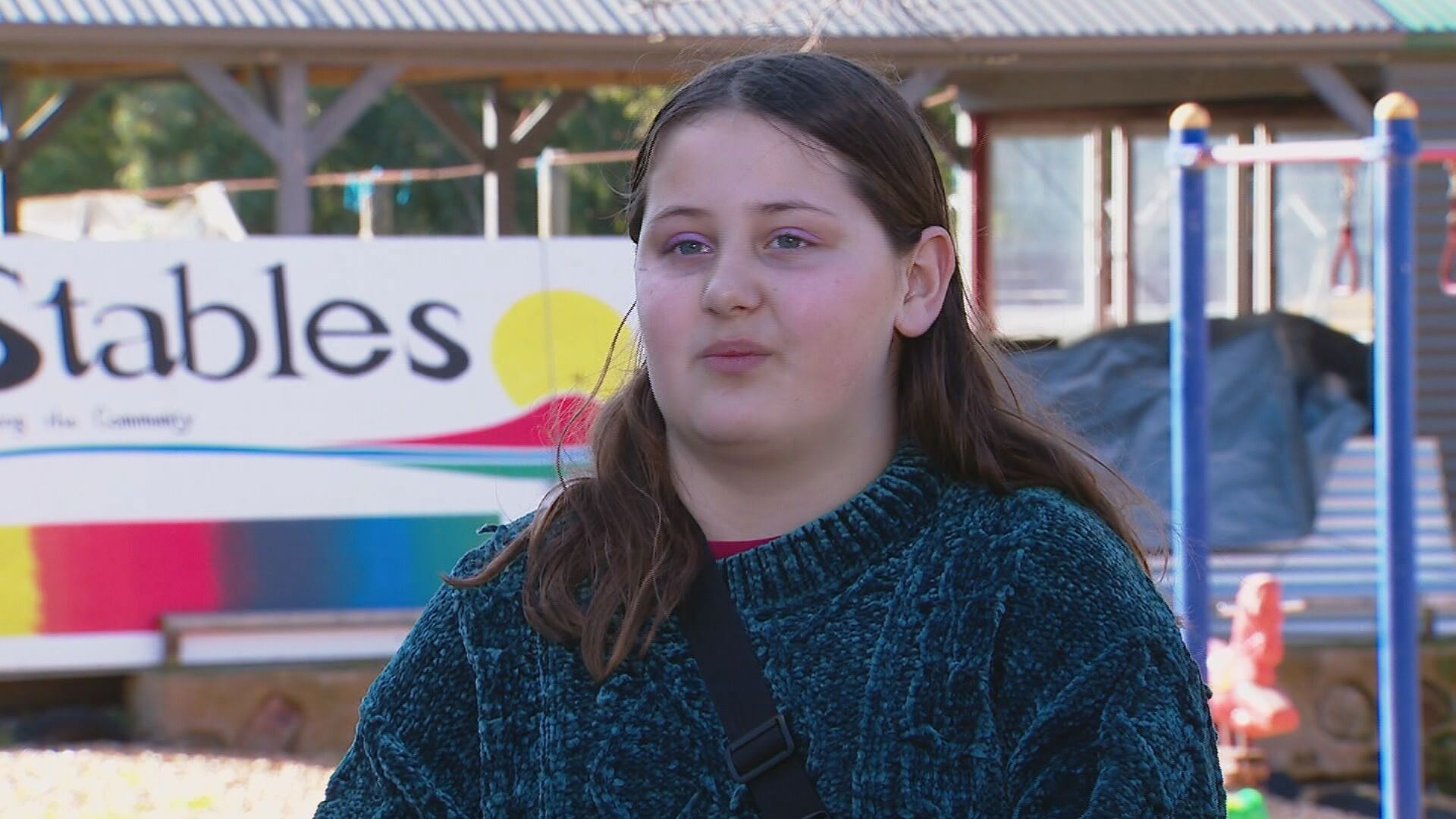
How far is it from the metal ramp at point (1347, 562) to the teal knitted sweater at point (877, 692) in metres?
6.51

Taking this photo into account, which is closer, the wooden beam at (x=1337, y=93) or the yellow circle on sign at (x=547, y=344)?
the yellow circle on sign at (x=547, y=344)

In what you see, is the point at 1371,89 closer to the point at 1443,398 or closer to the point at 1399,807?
the point at 1443,398

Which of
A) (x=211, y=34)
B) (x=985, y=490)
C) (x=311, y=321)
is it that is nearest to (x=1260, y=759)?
(x=311, y=321)

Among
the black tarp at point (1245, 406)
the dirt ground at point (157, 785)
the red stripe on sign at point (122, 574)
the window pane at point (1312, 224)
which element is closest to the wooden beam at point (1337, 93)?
the black tarp at point (1245, 406)

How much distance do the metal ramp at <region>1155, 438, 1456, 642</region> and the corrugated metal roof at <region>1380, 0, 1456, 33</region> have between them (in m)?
2.97

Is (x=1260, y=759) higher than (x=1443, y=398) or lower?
lower

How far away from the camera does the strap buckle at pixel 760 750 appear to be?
4.86 ft

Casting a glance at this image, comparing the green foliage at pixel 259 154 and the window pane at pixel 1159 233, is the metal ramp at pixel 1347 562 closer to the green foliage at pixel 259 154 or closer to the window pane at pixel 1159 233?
the window pane at pixel 1159 233

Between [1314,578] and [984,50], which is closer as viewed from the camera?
[1314,578]

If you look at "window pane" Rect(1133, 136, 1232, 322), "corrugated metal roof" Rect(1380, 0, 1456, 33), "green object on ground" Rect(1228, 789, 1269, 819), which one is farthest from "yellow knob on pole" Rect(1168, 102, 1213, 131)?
"window pane" Rect(1133, 136, 1232, 322)

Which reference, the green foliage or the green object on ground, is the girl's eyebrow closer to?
the green object on ground

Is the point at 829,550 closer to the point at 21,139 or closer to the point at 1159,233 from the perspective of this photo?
the point at 21,139

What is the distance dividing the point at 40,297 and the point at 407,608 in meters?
1.80

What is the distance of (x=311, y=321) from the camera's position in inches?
279
